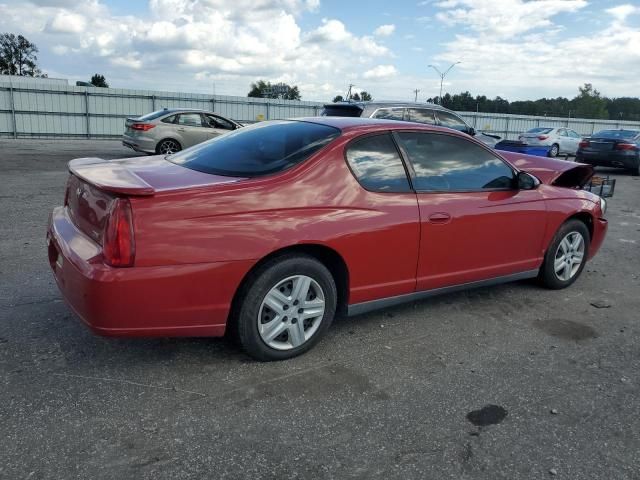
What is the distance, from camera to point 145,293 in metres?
2.87

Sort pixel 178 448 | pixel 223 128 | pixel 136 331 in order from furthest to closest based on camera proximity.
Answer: pixel 223 128 < pixel 136 331 < pixel 178 448

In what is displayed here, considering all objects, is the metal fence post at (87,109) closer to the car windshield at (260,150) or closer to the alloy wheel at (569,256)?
the car windshield at (260,150)

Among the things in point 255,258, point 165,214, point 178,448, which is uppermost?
point 165,214

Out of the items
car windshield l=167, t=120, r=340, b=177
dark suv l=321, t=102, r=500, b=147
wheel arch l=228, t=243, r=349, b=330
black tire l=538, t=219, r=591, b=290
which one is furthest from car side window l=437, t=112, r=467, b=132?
wheel arch l=228, t=243, r=349, b=330

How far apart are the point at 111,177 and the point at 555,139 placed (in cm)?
2267

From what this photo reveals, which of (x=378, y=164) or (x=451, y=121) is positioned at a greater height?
(x=451, y=121)

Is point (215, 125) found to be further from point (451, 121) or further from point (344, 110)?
point (451, 121)

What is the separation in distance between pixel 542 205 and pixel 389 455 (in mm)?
2876

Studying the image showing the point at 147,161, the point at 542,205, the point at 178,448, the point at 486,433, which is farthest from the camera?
the point at 542,205

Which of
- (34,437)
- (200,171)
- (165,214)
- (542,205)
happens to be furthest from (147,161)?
(542,205)

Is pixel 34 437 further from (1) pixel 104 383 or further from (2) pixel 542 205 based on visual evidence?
(2) pixel 542 205

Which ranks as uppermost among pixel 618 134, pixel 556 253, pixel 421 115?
pixel 421 115

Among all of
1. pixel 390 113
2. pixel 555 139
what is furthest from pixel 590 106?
pixel 390 113

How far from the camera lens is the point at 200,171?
351cm
